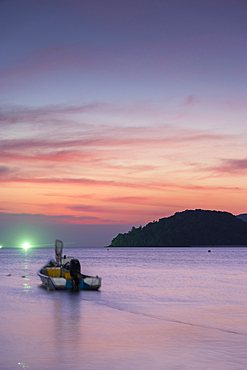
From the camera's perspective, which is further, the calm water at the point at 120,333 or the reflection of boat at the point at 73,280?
the reflection of boat at the point at 73,280

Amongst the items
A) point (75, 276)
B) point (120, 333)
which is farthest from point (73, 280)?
point (120, 333)

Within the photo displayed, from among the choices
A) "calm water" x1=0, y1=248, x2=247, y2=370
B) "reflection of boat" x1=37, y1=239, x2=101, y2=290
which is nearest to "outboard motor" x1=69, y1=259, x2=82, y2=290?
"reflection of boat" x1=37, y1=239, x2=101, y2=290

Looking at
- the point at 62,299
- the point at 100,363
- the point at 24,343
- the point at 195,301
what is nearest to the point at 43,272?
the point at 62,299

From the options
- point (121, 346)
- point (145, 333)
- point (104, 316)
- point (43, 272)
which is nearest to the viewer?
point (121, 346)

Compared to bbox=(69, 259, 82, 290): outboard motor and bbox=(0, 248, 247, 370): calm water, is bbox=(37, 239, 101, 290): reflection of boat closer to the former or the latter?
bbox=(69, 259, 82, 290): outboard motor

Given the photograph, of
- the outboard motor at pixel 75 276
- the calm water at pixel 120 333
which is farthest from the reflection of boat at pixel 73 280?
the calm water at pixel 120 333

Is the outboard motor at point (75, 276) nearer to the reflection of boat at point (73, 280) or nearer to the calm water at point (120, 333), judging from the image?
the reflection of boat at point (73, 280)

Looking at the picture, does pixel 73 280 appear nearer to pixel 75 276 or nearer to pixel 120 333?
pixel 75 276

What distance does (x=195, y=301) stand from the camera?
3862cm

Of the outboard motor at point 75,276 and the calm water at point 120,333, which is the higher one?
the outboard motor at point 75,276

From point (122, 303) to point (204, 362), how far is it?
21614 millimetres

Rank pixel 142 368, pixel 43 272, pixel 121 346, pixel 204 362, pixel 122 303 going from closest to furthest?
pixel 142 368 → pixel 204 362 → pixel 121 346 → pixel 122 303 → pixel 43 272

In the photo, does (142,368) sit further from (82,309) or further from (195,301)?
(195,301)

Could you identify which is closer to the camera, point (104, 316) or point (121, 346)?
point (121, 346)
